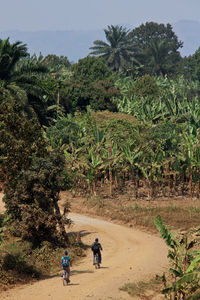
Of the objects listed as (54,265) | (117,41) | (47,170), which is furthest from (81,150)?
(117,41)

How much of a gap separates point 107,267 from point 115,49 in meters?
82.9

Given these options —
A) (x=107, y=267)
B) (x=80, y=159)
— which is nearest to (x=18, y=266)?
(x=107, y=267)

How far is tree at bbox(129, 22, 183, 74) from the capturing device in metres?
107

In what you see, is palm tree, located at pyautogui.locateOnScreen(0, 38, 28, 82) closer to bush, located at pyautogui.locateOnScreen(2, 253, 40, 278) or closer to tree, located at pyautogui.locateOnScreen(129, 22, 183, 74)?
bush, located at pyautogui.locateOnScreen(2, 253, 40, 278)

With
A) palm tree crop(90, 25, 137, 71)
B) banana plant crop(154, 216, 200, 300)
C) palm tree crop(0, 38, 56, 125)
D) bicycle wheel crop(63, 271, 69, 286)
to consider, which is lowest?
bicycle wheel crop(63, 271, 69, 286)

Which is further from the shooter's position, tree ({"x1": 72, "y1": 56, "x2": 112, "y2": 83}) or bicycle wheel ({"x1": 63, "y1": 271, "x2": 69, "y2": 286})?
tree ({"x1": 72, "y1": 56, "x2": 112, "y2": 83})

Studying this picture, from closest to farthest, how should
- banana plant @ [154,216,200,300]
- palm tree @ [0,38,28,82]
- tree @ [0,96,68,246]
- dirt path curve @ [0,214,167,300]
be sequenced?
1. banana plant @ [154,216,200,300]
2. dirt path curve @ [0,214,167,300]
3. tree @ [0,96,68,246]
4. palm tree @ [0,38,28,82]

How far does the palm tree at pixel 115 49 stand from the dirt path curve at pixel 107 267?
74.2 m

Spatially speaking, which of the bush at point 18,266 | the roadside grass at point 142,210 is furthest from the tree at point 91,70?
the bush at point 18,266

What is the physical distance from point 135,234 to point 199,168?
7502 mm

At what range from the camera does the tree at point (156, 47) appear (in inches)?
4209

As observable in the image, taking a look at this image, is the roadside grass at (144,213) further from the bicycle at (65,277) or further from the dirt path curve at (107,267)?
the bicycle at (65,277)

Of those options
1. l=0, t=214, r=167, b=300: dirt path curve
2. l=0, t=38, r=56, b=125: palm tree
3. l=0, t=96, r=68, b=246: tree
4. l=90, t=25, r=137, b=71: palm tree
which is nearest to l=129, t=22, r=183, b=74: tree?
l=90, t=25, r=137, b=71: palm tree

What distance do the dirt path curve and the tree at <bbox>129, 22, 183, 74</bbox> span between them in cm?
7764
